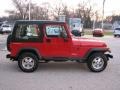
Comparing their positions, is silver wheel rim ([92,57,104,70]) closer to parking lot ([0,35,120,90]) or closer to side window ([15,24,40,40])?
parking lot ([0,35,120,90])

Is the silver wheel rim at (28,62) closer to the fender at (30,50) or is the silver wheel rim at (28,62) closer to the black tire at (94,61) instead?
the fender at (30,50)

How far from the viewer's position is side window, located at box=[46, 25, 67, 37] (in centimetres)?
1024

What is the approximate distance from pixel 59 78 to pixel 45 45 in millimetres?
1493

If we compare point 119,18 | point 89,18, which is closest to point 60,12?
point 89,18

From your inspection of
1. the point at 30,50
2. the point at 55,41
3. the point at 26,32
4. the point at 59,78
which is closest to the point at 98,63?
the point at 55,41

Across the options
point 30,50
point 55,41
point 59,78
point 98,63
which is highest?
point 55,41

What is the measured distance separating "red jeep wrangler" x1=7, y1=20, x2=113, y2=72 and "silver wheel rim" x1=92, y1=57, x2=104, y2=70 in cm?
4

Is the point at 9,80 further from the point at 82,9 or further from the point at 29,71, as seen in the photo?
the point at 82,9

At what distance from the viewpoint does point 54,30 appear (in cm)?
1027

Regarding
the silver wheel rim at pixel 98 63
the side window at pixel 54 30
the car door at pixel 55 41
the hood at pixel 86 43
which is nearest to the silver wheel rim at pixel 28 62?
the car door at pixel 55 41

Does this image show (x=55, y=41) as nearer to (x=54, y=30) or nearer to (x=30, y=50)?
(x=54, y=30)

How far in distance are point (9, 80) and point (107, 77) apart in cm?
315

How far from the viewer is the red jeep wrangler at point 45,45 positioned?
10.2m

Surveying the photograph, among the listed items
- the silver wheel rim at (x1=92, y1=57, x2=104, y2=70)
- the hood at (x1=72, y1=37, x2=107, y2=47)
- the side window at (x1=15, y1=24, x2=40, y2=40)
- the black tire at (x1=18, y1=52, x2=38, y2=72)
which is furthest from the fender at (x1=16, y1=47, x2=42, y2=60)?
the silver wheel rim at (x1=92, y1=57, x2=104, y2=70)
